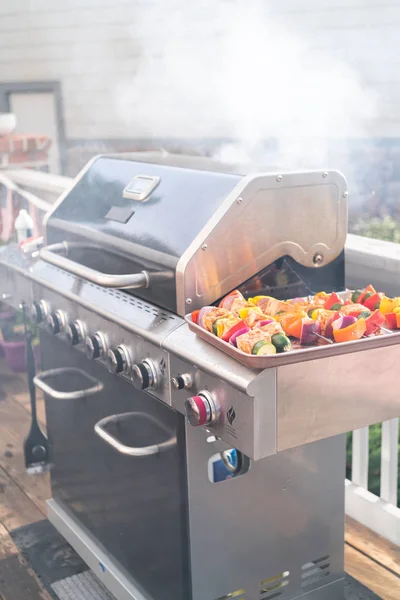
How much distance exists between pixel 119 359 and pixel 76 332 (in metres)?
0.30

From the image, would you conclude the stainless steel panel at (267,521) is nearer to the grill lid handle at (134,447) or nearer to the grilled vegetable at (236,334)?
the grill lid handle at (134,447)

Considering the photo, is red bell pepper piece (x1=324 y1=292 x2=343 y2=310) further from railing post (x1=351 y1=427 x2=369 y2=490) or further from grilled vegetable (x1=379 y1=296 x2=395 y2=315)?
railing post (x1=351 y1=427 x2=369 y2=490)

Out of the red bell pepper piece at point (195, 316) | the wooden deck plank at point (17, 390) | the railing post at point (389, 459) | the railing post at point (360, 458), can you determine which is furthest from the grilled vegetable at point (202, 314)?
the wooden deck plank at point (17, 390)

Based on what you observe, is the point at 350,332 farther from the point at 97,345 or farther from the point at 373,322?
the point at 97,345

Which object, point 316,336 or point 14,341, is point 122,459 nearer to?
point 316,336

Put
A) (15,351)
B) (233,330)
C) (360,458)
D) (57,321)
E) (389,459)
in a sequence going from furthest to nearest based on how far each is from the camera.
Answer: (15,351), (360,458), (389,459), (57,321), (233,330)

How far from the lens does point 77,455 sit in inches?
97.7

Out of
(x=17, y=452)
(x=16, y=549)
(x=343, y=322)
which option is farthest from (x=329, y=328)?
(x=17, y=452)

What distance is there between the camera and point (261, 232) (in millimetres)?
1851

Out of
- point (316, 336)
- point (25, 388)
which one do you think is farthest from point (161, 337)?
point (25, 388)

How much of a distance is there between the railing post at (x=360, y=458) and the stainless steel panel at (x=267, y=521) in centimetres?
52

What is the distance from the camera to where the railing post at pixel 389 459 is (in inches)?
96.5

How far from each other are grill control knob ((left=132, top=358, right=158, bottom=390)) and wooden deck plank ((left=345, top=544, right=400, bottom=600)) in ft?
3.53

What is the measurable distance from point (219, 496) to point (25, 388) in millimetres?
2279
